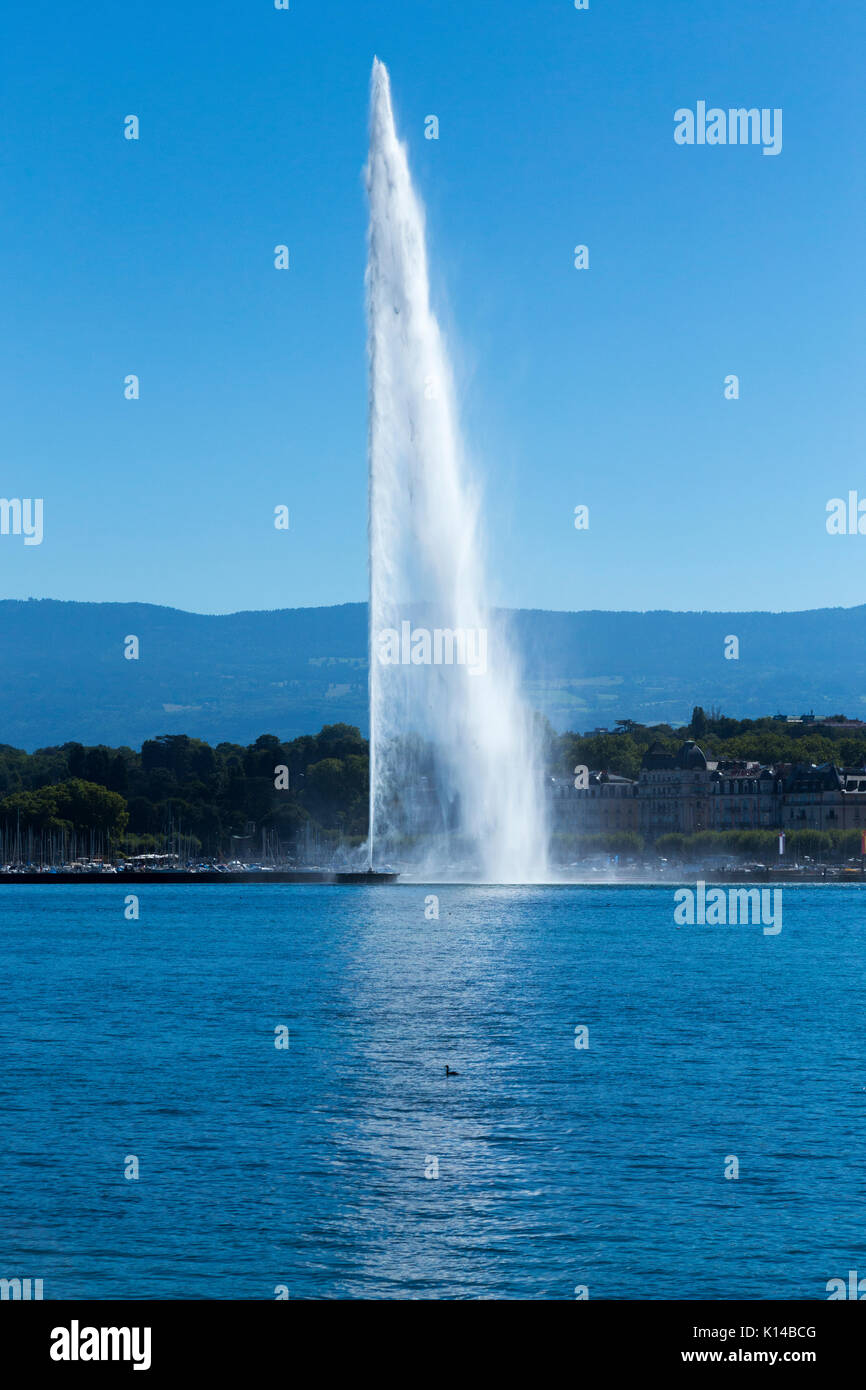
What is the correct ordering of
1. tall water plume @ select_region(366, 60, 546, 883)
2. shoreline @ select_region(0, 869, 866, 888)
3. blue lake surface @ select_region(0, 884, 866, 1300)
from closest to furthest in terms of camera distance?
blue lake surface @ select_region(0, 884, 866, 1300), tall water plume @ select_region(366, 60, 546, 883), shoreline @ select_region(0, 869, 866, 888)

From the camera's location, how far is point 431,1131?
80.5 ft

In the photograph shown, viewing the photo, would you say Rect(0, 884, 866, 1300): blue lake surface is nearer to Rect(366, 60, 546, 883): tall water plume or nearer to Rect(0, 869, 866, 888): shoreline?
Rect(366, 60, 546, 883): tall water plume

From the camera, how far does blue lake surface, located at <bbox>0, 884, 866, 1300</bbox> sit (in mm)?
18109

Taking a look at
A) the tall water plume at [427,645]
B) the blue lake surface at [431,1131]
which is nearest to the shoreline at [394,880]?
the tall water plume at [427,645]

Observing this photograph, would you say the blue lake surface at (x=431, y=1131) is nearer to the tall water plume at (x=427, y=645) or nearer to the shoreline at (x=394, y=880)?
the tall water plume at (x=427, y=645)

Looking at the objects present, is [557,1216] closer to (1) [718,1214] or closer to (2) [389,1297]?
(1) [718,1214]

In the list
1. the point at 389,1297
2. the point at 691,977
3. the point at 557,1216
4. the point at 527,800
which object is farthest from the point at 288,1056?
the point at 527,800

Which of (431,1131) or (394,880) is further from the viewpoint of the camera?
(394,880)

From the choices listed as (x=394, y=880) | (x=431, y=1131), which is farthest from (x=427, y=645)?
(x=431, y=1131)

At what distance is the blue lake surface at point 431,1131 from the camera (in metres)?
18.1

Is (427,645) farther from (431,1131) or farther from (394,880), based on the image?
(431,1131)

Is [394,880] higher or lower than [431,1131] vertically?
lower

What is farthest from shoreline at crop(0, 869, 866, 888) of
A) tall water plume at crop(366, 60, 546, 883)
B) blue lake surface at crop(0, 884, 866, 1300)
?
blue lake surface at crop(0, 884, 866, 1300)
